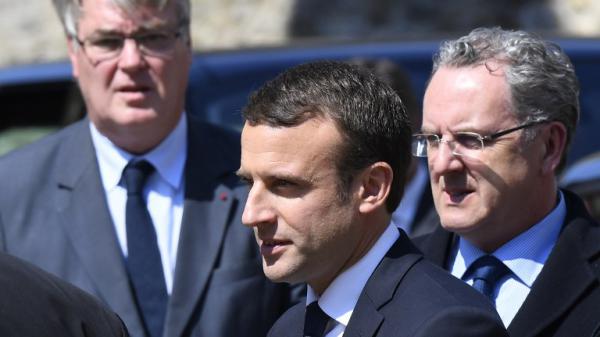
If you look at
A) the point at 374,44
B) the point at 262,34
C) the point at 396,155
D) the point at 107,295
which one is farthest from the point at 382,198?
the point at 262,34

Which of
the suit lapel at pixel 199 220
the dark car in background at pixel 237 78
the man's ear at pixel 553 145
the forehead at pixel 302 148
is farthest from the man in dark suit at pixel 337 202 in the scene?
the dark car in background at pixel 237 78

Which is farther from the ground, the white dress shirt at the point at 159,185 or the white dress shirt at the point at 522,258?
the white dress shirt at the point at 522,258

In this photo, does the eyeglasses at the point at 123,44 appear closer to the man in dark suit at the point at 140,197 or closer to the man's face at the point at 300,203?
the man in dark suit at the point at 140,197

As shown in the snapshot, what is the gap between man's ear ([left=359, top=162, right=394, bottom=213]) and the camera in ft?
8.37

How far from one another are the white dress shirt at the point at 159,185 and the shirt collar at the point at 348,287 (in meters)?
1.19

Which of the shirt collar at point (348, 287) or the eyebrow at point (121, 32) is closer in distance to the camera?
the shirt collar at point (348, 287)

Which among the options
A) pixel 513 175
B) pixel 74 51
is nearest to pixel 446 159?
pixel 513 175

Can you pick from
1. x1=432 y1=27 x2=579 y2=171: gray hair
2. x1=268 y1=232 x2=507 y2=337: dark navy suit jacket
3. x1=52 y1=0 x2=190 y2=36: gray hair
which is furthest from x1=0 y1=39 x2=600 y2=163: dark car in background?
x1=268 y1=232 x2=507 y2=337: dark navy suit jacket

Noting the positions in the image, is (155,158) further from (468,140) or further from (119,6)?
(468,140)

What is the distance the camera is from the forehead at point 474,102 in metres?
3.02

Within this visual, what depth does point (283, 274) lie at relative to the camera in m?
2.55

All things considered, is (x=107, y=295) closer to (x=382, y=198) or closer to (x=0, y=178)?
(x=0, y=178)

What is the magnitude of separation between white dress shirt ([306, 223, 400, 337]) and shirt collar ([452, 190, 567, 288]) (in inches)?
23.6

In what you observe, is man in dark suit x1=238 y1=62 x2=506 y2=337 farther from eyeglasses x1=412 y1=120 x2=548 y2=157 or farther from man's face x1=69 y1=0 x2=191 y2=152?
man's face x1=69 y1=0 x2=191 y2=152
